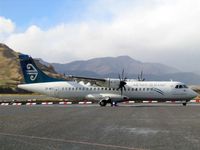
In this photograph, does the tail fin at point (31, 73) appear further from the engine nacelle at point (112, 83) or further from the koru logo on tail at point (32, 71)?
the engine nacelle at point (112, 83)

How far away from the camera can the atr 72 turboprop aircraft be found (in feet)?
172

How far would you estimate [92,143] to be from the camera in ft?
49.9

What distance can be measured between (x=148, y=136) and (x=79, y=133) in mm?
3588

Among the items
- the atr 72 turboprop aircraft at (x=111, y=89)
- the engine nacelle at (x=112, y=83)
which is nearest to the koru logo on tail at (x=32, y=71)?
the atr 72 turboprop aircraft at (x=111, y=89)

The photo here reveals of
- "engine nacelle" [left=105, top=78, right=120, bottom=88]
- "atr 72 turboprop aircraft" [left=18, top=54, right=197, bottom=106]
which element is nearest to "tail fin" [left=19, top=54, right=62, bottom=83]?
"atr 72 turboprop aircraft" [left=18, top=54, right=197, bottom=106]

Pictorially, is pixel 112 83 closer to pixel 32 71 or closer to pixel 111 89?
pixel 111 89

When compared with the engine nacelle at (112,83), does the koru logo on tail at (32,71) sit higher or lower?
higher

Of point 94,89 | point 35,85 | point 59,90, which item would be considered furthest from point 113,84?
point 35,85

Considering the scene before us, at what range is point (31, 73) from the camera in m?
58.2

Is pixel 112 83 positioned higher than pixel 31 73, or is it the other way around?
pixel 31 73

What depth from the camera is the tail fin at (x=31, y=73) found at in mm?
57906

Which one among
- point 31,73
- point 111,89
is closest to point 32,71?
point 31,73

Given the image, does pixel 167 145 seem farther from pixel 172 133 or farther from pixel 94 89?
pixel 94 89

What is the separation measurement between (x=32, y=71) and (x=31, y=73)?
0.35 metres
